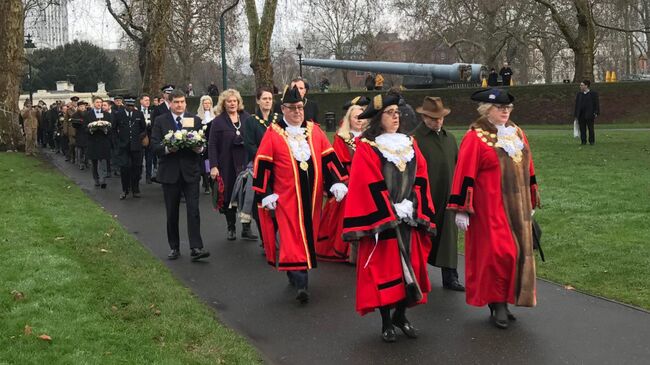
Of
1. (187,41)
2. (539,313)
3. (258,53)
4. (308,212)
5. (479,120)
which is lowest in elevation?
(539,313)

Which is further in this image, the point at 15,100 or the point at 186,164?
the point at 15,100

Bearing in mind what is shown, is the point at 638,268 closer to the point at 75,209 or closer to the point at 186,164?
the point at 186,164

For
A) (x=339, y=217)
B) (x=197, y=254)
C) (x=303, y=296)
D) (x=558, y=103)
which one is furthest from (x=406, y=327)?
(x=558, y=103)

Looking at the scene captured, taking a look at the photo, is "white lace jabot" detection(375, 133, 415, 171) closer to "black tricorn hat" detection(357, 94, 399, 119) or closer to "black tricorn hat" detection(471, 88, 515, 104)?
"black tricorn hat" detection(357, 94, 399, 119)

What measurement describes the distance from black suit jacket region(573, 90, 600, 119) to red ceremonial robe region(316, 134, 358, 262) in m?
14.1

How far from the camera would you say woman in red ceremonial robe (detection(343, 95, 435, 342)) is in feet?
19.4

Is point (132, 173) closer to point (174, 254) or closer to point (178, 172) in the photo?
point (174, 254)

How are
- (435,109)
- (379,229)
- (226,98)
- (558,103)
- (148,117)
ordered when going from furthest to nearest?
(558,103), (148,117), (226,98), (435,109), (379,229)

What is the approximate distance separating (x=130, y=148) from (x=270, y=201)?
9257 mm

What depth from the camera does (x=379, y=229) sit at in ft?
19.2

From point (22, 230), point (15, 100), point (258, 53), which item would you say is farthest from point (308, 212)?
point (15, 100)

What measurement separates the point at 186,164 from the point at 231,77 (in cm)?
7045

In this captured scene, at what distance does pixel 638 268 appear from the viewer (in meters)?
7.82

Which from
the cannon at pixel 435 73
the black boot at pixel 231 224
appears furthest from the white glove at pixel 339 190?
the cannon at pixel 435 73
